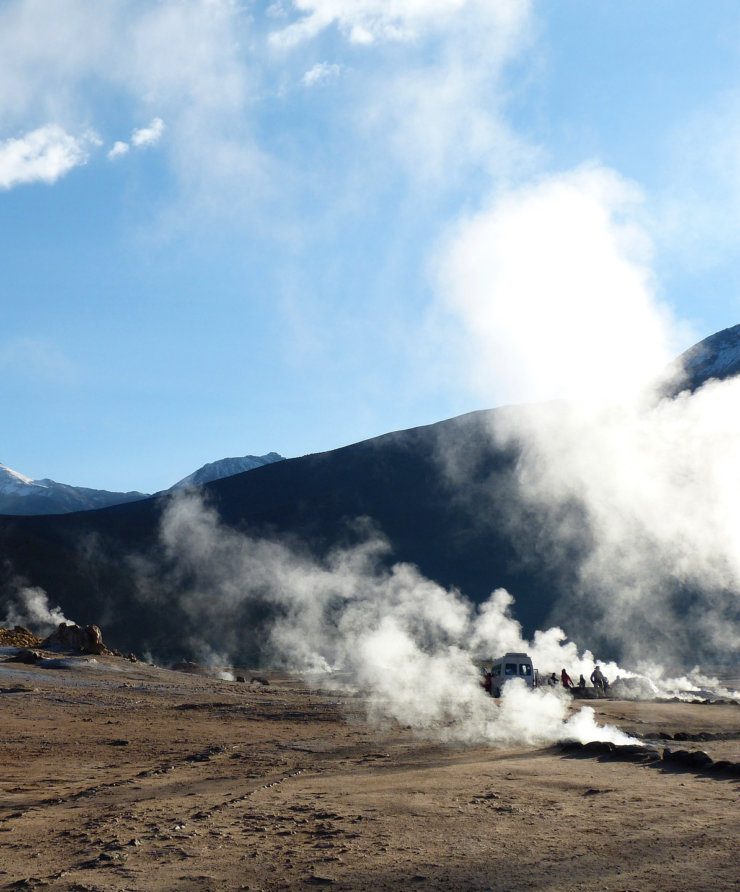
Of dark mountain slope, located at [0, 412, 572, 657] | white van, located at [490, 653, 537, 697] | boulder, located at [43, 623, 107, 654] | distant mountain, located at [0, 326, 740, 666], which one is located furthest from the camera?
dark mountain slope, located at [0, 412, 572, 657]

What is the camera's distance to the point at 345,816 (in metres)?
8.69

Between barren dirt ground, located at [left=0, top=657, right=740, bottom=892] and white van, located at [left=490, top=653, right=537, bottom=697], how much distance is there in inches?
421

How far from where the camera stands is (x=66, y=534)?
86.8m

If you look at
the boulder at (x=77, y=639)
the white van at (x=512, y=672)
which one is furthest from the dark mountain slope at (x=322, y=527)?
the white van at (x=512, y=672)

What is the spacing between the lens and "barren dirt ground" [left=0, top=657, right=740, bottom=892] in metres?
6.51

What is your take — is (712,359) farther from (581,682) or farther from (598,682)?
(581,682)

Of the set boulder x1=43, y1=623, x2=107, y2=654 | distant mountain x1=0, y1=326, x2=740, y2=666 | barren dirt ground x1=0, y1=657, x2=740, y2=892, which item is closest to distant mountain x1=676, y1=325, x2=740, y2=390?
distant mountain x1=0, y1=326, x2=740, y2=666

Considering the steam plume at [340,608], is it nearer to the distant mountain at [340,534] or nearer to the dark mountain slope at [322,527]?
the distant mountain at [340,534]

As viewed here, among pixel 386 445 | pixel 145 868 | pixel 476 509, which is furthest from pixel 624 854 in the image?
pixel 386 445

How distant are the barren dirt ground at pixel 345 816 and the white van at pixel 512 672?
35.1 ft

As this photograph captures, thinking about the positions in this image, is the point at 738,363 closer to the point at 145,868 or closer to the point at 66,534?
the point at 66,534

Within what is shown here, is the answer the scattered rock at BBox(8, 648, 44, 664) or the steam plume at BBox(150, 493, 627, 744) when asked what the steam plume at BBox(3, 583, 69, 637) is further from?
the scattered rock at BBox(8, 648, 44, 664)

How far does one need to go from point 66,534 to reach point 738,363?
83.0m

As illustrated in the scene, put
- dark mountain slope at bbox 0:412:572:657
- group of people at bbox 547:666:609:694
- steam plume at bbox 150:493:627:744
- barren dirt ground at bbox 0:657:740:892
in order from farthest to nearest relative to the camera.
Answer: dark mountain slope at bbox 0:412:572:657
steam plume at bbox 150:493:627:744
group of people at bbox 547:666:609:694
barren dirt ground at bbox 0:657:740:892
